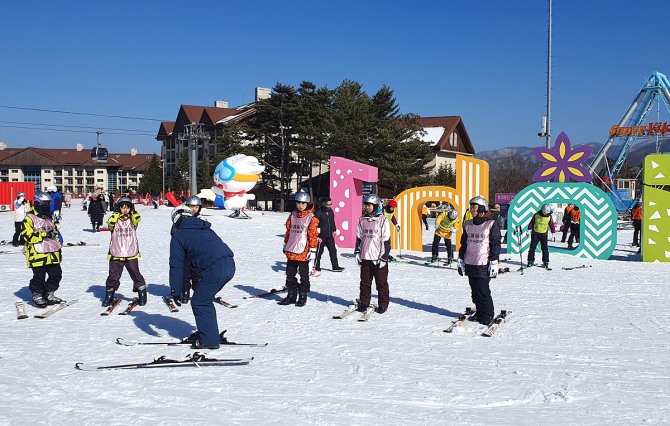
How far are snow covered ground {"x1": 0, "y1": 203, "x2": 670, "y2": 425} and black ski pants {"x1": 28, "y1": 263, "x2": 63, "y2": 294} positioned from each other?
32 centimetres

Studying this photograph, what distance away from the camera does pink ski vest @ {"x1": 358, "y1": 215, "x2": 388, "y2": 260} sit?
26.0 feet

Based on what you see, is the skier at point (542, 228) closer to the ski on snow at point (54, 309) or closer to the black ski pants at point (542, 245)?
the black ski pants at point (542, 245)

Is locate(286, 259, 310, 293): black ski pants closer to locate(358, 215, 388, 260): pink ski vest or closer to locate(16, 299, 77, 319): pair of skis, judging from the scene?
locate(358, 215, 388, 260): pink ski vest

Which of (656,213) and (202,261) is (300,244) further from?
(656,213)

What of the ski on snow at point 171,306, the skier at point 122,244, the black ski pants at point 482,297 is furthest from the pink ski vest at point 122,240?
the black ski pants at point 482,297

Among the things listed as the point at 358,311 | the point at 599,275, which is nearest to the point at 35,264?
the point at 358,311

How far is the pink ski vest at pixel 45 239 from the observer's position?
7.73 m

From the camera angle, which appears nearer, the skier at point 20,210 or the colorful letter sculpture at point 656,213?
the colorful letter sculpture at point 656,213

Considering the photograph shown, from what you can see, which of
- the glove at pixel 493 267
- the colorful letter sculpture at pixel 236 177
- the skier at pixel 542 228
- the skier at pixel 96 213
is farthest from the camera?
the colorful letter sculpture at pixel 236 177

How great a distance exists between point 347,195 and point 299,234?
858cm

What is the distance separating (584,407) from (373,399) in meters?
1.56

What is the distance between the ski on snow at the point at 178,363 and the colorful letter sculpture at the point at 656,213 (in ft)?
39.0

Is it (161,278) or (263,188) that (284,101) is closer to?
(263,188)

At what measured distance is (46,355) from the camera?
5824 mm
